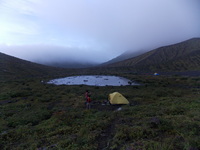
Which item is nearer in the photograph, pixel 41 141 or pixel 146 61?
pixel 41 141

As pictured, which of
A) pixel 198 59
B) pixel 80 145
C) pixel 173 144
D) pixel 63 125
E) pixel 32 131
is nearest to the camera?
pixel 173 144

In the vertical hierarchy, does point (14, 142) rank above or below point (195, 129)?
below

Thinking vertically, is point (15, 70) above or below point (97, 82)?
above

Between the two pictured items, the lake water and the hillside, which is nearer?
the lake water

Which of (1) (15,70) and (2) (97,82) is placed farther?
(1) (15,70)

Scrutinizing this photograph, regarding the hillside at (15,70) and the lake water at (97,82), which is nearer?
the lake water at (97,82)

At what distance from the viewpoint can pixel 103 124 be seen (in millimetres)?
7855

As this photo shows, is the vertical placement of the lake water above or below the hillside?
below

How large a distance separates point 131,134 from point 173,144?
6.40ft

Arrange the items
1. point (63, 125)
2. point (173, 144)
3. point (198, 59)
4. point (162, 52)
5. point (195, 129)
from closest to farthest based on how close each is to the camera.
A: 1. point (173, 144)
2. point (195, 129)
3. point (63, 125)
4. point (198, 59)
5. point (162, 52)

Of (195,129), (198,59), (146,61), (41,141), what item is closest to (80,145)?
(41,141)

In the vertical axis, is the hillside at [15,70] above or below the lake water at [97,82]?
above

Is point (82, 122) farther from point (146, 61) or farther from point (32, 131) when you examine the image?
point (146, 61)

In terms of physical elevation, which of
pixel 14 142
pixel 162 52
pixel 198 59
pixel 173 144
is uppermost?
pixel 162 52
